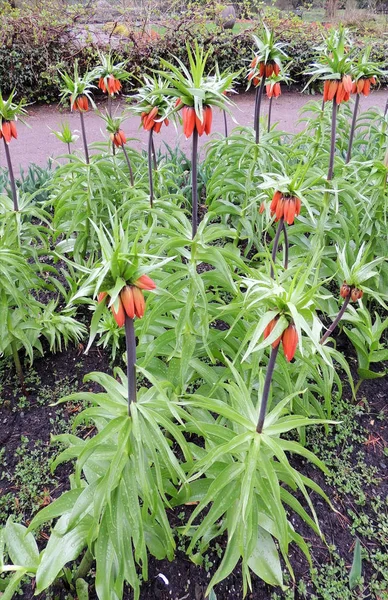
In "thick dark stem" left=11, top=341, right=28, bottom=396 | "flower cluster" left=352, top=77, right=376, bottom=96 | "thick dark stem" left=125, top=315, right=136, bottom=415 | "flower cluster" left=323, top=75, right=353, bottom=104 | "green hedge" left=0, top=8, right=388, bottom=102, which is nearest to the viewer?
"thick dark stem" left=125, top=315, right=136, bottom=415

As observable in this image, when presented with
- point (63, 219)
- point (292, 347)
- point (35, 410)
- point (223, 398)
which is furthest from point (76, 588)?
point (63, 219)

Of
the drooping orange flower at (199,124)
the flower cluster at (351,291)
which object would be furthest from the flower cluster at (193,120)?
the flower cluster at (351,291)

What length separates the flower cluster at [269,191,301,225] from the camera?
1.64 meters

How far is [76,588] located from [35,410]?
1.02 m

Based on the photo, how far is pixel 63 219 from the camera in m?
3.20

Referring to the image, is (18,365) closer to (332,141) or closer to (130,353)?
(130,353)

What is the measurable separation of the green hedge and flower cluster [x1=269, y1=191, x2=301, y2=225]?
6.53m

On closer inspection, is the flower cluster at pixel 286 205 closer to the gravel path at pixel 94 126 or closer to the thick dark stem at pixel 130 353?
the thick dark stem at pixel 130 353

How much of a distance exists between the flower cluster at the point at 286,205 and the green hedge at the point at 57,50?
21.4 feet

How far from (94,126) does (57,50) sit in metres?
2.12

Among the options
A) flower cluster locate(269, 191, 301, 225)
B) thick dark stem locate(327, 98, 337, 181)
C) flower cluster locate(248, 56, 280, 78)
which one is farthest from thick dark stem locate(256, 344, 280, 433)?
flower cluster locate(248, 56, 280, 78)

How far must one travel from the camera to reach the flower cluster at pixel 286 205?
5.39 ft

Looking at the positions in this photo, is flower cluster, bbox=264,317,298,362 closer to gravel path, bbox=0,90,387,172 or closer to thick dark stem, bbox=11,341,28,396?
thick dark stem, bbox=11,341,28,396

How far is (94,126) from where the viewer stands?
7.09m
